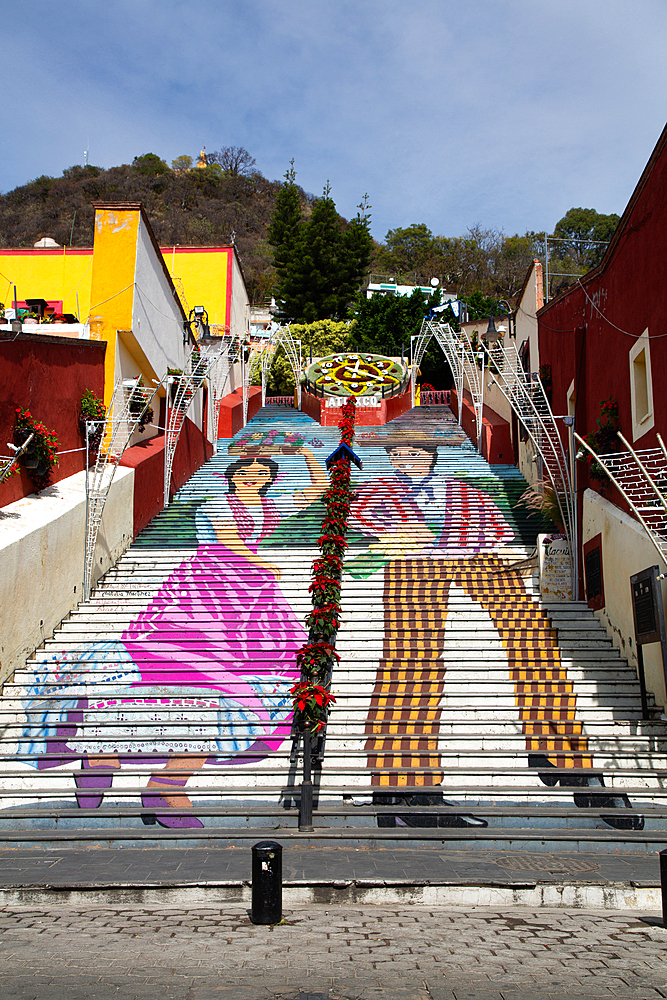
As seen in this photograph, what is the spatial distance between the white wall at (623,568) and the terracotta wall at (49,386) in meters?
8.68

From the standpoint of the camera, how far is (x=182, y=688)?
1012 cm

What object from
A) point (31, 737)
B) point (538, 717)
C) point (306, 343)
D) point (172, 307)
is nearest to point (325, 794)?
point (538, 717)

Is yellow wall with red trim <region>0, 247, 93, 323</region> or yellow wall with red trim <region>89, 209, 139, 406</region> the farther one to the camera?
yellow wall with red trim <region>0, 247, 93, 323</region>

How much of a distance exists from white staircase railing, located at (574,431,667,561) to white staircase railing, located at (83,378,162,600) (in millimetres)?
7635

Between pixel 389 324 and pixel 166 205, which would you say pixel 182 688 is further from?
pixel 166 205

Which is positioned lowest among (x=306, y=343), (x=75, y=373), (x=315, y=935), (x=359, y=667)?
(x=315, y=935)

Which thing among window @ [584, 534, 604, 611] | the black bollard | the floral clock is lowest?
the black bollard

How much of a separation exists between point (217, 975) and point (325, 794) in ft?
12.9

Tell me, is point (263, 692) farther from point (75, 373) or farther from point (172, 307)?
point (172, 307)

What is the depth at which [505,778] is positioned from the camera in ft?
28.6

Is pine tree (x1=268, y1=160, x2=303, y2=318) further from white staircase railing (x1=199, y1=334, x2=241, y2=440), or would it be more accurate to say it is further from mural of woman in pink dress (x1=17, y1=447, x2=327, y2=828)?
mural of woman in pink dress (x1=17, y1=447, x2=327, y2=828)

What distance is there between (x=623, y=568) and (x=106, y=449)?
29.7ft

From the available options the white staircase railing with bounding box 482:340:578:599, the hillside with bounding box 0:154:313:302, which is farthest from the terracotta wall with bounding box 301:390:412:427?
the hillside with bounding box 0:154:313:302

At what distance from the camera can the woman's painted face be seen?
57.0ft
